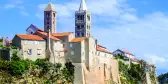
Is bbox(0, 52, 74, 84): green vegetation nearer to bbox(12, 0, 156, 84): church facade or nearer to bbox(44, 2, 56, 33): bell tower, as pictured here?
bbox(12, 0, 156, 84): church facade

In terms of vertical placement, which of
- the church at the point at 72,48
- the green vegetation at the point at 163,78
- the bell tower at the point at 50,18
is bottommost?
the green vegetation at the point at 163,78

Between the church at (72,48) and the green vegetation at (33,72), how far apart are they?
1.40 metres

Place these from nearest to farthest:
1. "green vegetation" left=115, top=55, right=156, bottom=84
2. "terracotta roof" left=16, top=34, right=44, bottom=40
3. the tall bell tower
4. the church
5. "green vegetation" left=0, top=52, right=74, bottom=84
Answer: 1. "green vegetation" left=0, top=52, right=74, bottom=84
2. "terracotta roof" left=16, top=34, right=44, bottom=40
3. the church
4. the tall bell tower
5. "green vegetation" left=115, top=55, right=156, bottom=84

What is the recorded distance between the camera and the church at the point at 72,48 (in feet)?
234

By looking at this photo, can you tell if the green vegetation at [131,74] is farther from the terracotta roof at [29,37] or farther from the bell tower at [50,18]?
the terracotta roof at [29,37]

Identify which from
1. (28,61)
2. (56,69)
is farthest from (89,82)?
(28,61)

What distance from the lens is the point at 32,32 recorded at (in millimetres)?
79250

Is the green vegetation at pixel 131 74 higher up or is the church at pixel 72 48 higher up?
the church at pixel 72 48

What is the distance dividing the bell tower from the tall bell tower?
27.2ft

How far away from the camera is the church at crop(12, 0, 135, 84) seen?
7133cm

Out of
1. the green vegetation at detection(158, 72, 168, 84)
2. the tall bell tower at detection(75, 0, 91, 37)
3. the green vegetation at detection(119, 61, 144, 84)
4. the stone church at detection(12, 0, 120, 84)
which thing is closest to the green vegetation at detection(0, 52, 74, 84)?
the stone church at detection(12, 0, 120, 84)

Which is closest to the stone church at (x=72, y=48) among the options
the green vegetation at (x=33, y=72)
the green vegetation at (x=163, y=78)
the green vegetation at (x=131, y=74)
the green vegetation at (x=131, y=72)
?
the green vegetation at (x=33, y=72)

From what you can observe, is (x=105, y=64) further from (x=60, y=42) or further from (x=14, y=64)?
(x=14, y=64)

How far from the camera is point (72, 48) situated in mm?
76125
